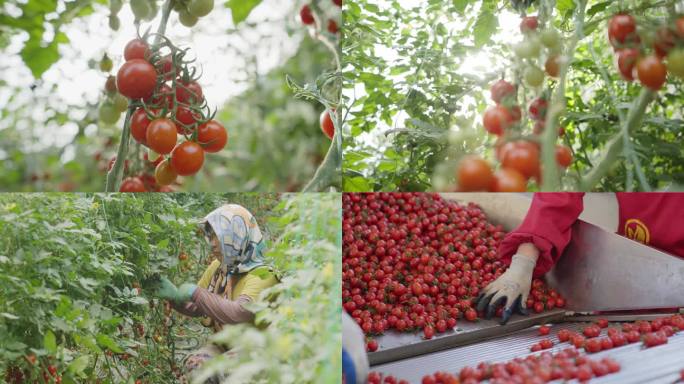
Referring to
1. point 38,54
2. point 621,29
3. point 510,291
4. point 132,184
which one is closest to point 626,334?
point 510,291

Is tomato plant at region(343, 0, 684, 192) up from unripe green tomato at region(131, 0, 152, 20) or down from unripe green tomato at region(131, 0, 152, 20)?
down

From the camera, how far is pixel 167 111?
182 cm

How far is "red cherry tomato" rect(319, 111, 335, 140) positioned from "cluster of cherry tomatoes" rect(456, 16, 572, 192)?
42cm

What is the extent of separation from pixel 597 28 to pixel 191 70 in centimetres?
125

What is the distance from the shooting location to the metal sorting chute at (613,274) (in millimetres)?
2289

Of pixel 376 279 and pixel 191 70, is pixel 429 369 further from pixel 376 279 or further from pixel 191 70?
pixel 191 70

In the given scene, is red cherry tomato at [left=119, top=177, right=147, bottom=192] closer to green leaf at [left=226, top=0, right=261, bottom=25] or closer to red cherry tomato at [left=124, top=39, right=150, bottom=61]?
red cherry tomato at [left=124, top=39, right=150, bottom=61]

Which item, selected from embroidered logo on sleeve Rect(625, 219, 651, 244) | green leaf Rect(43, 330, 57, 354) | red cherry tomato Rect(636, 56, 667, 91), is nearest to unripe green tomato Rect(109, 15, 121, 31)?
green leaf Rect(43, 330, 57, 354)

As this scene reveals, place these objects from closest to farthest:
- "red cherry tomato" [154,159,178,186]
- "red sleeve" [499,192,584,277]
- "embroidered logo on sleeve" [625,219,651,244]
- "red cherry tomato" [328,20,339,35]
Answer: "red cherry tomato" [154,159,178,186] < "red cherry tomato" [328,20,339,35] < "red sleeve" [499,192,584,277] < "embroidered logo on sleeve" [625,219,651,244]

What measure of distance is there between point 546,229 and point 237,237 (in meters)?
1.11

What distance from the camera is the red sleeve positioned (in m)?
2.31

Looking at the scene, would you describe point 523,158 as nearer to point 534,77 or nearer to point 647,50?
point 534,77

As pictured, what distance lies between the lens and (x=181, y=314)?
2.21 m

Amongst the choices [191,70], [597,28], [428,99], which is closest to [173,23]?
[191,70]
